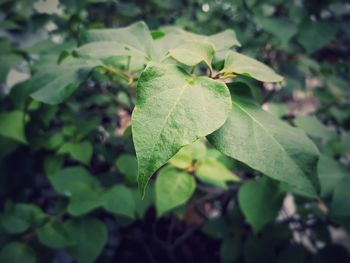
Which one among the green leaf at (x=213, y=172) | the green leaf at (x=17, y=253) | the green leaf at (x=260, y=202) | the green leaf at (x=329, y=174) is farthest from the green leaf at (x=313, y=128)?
the green leaf at (x=17, y=253)

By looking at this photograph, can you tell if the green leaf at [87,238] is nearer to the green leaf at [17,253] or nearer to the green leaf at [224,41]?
the green leaf at [17,253]

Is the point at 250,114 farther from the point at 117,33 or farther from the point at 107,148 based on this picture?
the point at 107,148

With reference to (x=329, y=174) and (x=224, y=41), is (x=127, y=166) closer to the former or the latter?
(x=224, y=41)

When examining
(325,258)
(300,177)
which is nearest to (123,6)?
(300,177)

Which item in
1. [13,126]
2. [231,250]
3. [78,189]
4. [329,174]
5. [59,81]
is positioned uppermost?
[59,81]

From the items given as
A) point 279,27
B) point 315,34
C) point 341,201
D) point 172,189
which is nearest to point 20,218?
point 172,189

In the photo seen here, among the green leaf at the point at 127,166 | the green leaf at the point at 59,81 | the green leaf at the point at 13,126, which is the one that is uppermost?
the green leaf at the point at 59,81
